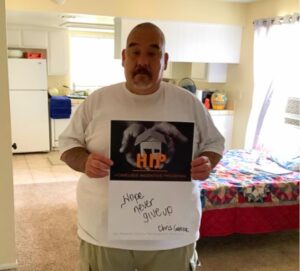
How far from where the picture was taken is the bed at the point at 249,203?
2.48 metres

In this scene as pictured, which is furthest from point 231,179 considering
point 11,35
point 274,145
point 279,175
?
point 11,35

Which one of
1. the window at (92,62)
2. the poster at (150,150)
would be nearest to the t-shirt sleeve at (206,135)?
the poster at (150,150)

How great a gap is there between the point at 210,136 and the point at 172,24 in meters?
3.17

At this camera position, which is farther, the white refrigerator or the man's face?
the white refrigerator

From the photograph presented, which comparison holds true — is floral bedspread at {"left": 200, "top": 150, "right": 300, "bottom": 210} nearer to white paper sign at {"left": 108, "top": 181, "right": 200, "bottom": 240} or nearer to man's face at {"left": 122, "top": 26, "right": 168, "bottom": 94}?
white paper sign at {"left": 108, "top": 181, "right": 200, "bottom": 240}

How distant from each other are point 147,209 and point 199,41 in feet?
11.4

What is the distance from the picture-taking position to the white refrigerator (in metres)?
4.93

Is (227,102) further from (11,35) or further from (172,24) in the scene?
(11,35)

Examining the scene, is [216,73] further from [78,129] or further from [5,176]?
[78,129]

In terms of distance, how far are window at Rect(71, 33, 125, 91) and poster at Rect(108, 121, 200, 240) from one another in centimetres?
507

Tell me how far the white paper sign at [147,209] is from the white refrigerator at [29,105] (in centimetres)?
431

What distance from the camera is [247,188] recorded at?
2.55 meters

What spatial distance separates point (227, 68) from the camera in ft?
15.4
